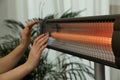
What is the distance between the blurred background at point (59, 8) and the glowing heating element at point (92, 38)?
1318 mm

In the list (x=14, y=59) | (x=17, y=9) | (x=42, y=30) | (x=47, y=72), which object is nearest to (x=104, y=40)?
(x=42, y=30)

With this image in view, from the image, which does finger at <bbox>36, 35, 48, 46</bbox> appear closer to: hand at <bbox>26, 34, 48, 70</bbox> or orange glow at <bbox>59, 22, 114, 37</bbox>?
hand at <bbox>26, 34, 48, 70</bbox>

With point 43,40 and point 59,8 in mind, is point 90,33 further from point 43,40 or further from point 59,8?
point 59,8

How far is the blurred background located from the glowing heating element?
1318 mm

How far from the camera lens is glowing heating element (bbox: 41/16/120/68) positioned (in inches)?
20.3

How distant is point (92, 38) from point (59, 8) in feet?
5.17

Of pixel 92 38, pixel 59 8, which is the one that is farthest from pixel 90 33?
pixel 59 8

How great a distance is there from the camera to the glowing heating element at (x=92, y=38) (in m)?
0.52

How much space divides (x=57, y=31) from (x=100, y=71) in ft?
0.71

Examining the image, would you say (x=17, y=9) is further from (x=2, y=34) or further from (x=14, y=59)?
(x=14, y=59)

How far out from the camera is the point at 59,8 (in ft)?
7.13

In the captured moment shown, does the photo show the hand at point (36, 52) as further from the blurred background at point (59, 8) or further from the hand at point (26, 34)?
the blurred background at point (59, 8)

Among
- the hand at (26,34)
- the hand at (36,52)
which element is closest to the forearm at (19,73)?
the hand at (36,52)

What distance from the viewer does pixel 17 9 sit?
223 centimetres
